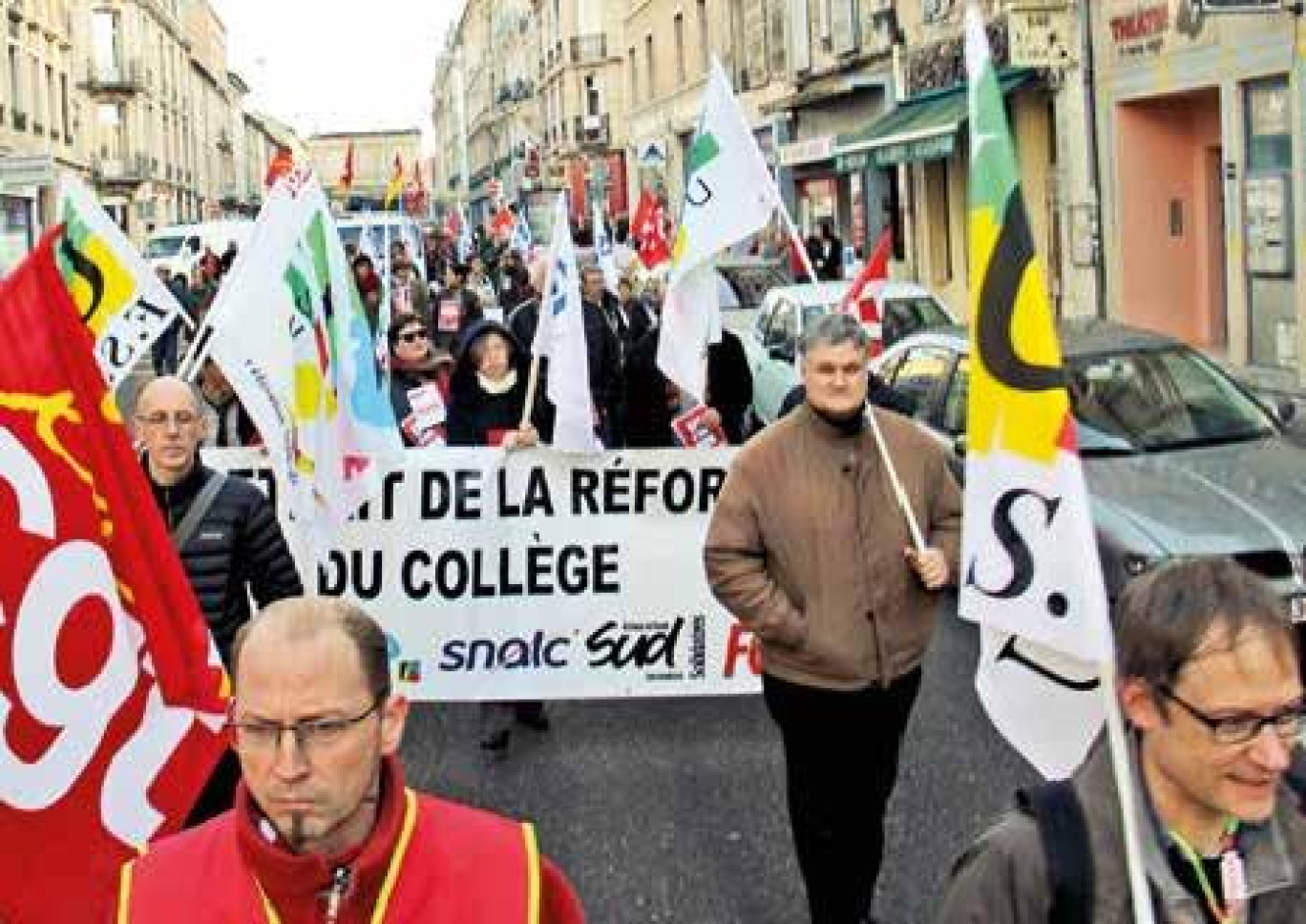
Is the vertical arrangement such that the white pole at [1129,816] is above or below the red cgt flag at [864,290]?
below

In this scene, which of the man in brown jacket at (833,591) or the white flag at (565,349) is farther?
the white flag at (565,349)

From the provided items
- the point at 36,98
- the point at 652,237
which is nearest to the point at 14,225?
the point at 36,98

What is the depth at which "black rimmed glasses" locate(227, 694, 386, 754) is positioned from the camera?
2.31m

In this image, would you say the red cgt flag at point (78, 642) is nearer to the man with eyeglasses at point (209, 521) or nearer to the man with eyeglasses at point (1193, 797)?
the man with eyeglasses at point (209, 521)

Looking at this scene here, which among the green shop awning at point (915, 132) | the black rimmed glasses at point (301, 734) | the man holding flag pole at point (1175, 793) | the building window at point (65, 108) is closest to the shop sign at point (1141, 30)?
the green shop awning at point (915, 132)

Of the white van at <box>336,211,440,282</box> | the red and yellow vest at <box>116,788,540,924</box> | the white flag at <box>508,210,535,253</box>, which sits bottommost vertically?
the red and yellow vest at <box>116,788,540,924</box>

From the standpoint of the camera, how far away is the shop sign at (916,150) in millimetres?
23250

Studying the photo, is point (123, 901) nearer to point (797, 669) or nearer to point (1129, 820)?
point (1129, 820)

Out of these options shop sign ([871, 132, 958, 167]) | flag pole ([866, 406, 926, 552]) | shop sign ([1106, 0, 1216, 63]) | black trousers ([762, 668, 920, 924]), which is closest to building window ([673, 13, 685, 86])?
shop sign ([871, 132, 958, 167])

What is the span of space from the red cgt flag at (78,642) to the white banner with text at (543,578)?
11.8 ft

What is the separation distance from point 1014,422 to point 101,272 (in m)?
4.89

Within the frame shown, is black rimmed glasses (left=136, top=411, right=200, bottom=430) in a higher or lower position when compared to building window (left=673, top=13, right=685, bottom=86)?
lower

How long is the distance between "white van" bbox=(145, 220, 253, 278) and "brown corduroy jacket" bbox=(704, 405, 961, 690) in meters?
27.5

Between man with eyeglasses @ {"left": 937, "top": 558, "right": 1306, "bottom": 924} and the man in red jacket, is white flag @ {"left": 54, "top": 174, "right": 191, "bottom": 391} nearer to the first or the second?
the man in red jacket
